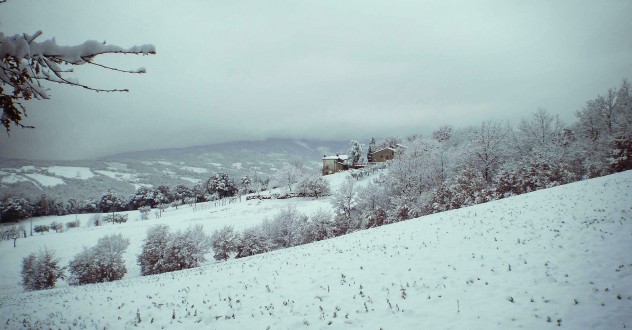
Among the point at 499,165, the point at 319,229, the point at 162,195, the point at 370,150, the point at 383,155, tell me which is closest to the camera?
the point at 499,165

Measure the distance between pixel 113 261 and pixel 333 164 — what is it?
317 feet

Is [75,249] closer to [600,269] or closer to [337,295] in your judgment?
[337,295]

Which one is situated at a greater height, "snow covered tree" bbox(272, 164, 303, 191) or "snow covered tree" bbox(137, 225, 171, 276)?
"snow covered tree" bbox(272, 164, 303, 191)

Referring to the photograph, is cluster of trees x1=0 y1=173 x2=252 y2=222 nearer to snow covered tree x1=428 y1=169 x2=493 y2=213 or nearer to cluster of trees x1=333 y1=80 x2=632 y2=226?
cluster of trees x1=333 y1=80 x2=632 y2=226

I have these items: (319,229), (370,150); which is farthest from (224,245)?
(370,150)

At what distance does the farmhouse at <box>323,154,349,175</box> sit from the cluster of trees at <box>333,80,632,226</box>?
67.5 m

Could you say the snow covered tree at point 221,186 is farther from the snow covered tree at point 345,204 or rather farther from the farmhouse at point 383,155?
the snow covered tree at point 345,204

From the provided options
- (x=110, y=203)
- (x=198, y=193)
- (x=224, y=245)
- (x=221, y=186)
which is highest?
(x=221, y=186)

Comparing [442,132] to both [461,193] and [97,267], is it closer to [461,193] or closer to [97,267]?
[461,193]

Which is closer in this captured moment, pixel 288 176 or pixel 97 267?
pixel 97 267

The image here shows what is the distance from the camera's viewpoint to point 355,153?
119000mm

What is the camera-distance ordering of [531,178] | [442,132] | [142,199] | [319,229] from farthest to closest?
[442,132], [142,199], [319,229], [531,178]

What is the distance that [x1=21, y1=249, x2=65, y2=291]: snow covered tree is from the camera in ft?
127

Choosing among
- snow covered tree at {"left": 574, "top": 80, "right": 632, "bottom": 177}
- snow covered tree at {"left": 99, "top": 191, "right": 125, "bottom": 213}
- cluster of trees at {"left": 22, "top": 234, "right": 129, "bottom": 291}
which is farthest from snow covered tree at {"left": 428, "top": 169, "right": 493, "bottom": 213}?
snow covered tree at {"left": 99, "top": 191, "right": 125, "bottom": 213}
